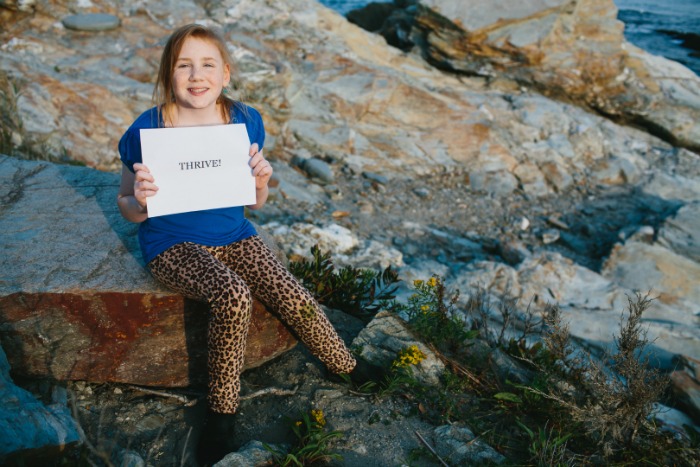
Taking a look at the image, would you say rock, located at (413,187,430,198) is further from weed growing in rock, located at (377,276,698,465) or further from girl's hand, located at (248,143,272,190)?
girl's hand, located at (248,143,272,190)

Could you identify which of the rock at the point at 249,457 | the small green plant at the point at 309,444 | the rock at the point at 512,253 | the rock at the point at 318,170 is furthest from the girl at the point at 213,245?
the rock at the point at 318,170

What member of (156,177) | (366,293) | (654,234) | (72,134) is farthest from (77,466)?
(654,234)

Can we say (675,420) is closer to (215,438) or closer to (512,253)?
(512,253)

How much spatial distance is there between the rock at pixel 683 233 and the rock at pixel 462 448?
4.96m

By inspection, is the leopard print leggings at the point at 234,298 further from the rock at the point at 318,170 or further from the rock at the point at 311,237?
the rock at the point at 318,170

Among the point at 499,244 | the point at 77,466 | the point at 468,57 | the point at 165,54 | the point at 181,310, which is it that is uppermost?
the point at 165,54

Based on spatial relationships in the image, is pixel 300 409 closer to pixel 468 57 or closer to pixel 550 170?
pixel 550 170

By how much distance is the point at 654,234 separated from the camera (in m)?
6.95

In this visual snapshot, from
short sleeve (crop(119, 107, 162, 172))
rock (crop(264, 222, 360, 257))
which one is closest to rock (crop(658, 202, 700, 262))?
rock (crop(264, 222, 360, 257))

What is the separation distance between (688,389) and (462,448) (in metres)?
2.41

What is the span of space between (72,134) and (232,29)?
3.40 metres

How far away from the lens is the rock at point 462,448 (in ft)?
10.0

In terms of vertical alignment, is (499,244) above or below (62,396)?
below

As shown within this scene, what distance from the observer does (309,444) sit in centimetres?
290
